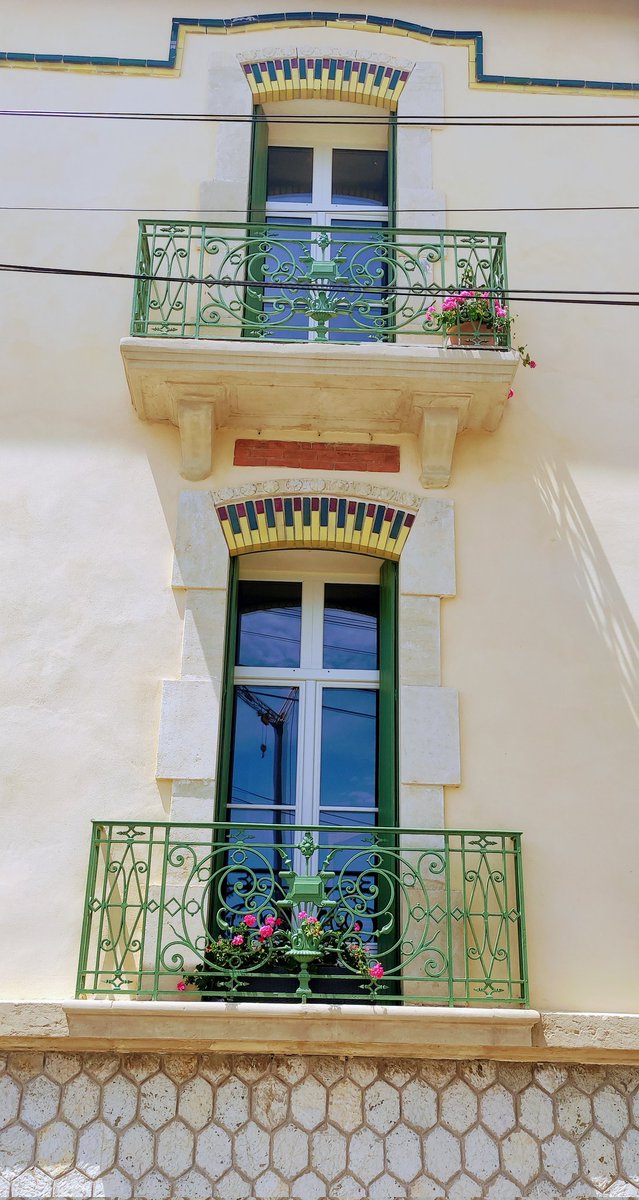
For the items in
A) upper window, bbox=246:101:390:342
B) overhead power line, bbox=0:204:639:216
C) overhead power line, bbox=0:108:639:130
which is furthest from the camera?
overhead power line, bbox=0:108:639:130

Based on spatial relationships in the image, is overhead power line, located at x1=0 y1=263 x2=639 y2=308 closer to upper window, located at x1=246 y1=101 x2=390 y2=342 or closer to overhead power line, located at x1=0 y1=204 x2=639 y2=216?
upper window, located at x1=246 y1=101 x2=390 y2=342

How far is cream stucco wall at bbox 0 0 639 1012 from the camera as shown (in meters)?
6.75

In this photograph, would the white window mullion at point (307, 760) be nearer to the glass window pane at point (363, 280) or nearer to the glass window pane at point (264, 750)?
the glass window pane at point (264, 750)

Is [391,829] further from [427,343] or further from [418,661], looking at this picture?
[427,343]

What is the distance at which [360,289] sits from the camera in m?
7.58

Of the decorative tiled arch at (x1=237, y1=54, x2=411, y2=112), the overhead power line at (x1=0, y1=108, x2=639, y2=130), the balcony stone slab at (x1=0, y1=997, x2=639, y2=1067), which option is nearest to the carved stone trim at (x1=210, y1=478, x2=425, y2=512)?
the overhead power line at (x1=0, y1=108, x2=639, y2=130)

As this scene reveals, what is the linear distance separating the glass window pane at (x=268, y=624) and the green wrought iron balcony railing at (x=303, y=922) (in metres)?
1.20

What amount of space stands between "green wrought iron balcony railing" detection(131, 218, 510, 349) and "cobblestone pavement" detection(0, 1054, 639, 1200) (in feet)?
13.4

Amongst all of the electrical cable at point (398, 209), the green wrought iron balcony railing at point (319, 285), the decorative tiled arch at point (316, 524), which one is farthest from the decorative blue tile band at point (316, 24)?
the decorative tiled arch at point (316, 524)

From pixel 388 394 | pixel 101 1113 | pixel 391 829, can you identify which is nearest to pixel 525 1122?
pixel 391 829

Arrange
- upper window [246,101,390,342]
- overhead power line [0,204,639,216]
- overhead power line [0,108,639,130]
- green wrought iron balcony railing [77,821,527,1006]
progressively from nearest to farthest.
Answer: green wrought iron balcony railing [77,821,527,1006]
upper window [246,101,390,342]
overhead power line [0,204,639,216]
overhead power line [0,108,639,130]

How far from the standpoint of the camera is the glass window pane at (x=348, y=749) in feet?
23.7

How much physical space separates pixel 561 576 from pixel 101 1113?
3.86 meters

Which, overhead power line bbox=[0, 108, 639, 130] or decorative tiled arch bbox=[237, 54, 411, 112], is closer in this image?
overhead power line bbox=[0, 108, 639, 130]
